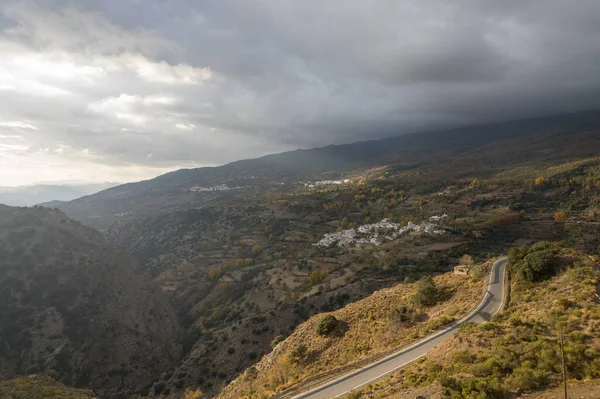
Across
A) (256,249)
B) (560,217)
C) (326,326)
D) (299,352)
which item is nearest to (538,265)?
(326,326)

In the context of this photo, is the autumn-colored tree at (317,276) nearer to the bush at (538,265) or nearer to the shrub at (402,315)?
the shrub at (402,315)

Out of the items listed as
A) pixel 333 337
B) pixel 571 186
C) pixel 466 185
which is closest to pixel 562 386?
pixel 333 337

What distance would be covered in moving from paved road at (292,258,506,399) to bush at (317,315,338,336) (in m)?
9.55

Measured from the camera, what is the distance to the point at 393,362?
77.2ft

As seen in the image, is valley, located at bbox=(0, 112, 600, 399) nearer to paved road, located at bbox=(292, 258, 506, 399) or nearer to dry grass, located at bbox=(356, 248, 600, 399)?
paved road, located at bbox=(292, 258, 506, 399)

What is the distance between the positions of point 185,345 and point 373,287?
41.7m

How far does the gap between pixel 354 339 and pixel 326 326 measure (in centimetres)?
350

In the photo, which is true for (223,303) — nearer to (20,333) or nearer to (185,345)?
(185,345)

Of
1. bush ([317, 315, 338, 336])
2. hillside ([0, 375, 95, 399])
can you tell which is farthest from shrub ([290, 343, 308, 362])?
hillside ([0, 375, 95, 399])

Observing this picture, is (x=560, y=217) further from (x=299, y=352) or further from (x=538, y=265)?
(x=299, y=352)

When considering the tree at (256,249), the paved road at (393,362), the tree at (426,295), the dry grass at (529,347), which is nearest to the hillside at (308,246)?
the tree at (256,249)

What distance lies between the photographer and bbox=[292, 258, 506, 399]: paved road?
21750 mm

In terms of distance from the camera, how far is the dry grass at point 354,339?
27.7 m

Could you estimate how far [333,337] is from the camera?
1286 inches
